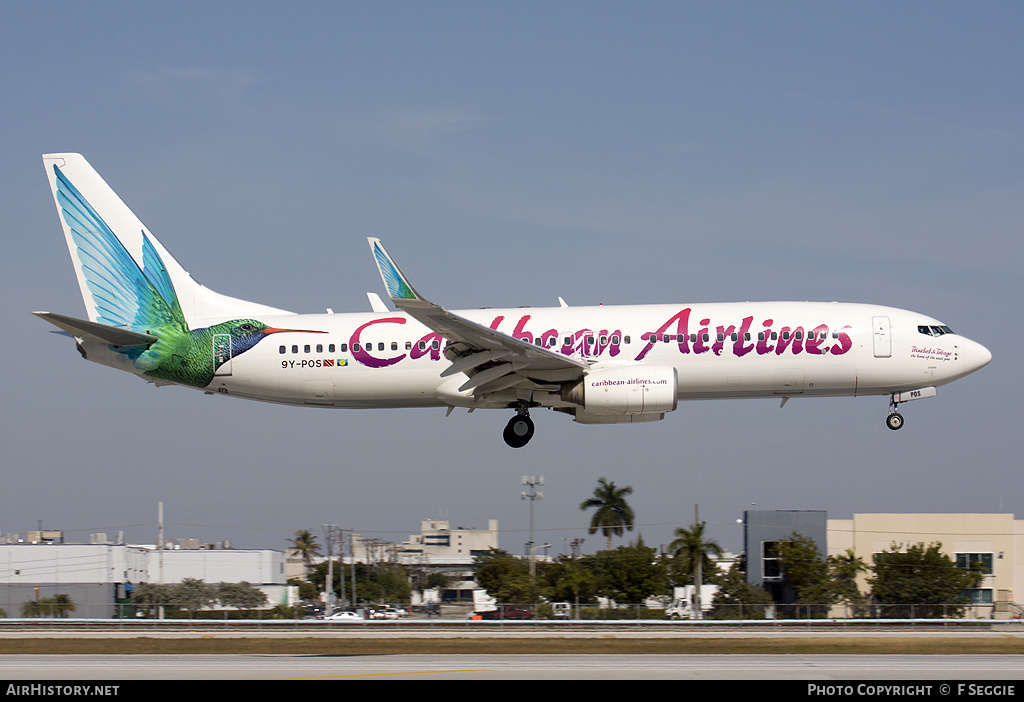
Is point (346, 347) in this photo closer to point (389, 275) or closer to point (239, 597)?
point (389, 275)

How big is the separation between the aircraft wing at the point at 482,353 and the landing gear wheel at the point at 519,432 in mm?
1442

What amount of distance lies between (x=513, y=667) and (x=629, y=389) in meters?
10.3

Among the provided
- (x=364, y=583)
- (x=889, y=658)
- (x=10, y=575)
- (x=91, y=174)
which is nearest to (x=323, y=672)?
(x=889, y=658)

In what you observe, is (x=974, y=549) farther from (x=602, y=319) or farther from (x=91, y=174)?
(x=91, y=174)

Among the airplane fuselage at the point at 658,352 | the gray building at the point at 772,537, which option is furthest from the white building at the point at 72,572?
the airplane fuselage at the point at 658,352

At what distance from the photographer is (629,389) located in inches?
1204

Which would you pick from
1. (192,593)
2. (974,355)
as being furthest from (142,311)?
(192,593)

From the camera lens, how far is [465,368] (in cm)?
3111

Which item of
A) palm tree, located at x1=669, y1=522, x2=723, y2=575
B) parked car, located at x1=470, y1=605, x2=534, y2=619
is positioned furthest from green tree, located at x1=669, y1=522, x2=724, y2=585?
parked car, located at x1=470, y1=605, x2=534, y2=619

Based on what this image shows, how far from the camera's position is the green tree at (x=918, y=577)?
62.3 metres

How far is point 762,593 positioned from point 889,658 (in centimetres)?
4595

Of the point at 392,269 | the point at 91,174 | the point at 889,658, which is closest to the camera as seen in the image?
the point at 889,658

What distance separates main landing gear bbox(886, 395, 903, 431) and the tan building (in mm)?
34590
